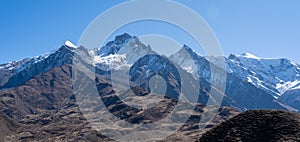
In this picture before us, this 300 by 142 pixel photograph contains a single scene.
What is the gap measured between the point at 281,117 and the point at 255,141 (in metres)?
8.67

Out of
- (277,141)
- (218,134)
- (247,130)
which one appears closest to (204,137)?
(218,134)

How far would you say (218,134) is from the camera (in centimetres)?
8444

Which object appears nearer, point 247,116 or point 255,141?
point 255,141

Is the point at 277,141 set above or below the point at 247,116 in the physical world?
below

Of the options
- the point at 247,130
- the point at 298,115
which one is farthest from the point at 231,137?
the point at 298,115

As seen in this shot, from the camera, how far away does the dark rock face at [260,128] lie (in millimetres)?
77812

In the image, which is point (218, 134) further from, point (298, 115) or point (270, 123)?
point (298, 115)

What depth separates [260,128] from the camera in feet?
265

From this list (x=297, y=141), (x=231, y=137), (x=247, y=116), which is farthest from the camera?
(x=247, y=116)

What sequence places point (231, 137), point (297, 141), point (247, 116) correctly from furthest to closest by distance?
point (247, 116) < point (231, 137) < point (297, 141)

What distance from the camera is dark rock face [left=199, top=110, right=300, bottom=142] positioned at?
77.8 meters

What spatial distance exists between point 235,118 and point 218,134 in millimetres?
5990

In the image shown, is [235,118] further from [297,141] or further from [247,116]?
[297,141]

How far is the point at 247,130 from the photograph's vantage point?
81.6 m
